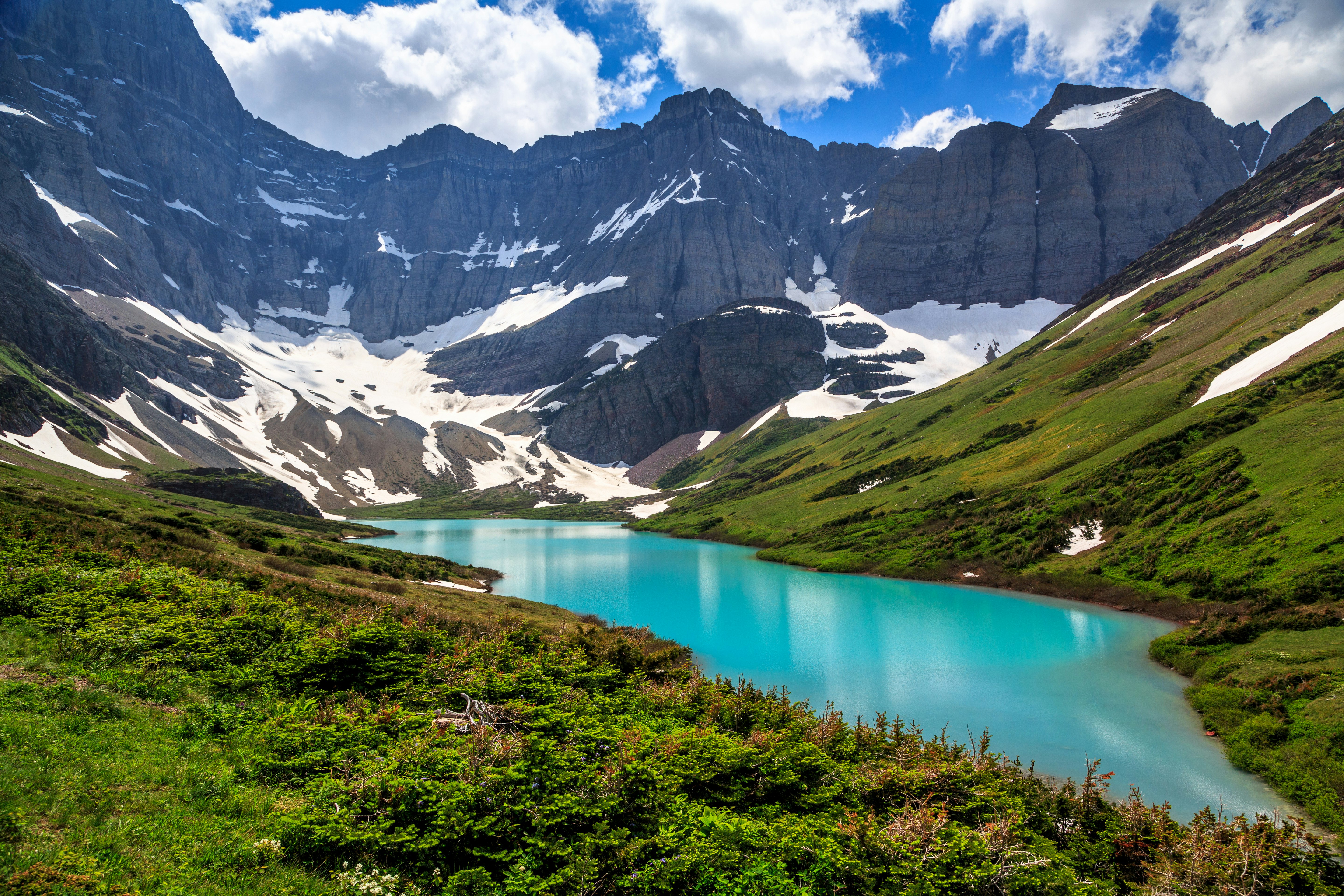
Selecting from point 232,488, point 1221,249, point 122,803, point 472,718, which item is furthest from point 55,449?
point 1221,249

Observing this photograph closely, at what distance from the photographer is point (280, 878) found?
27.0 feet

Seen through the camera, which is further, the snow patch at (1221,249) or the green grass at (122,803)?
the snow patch at (1221,249)

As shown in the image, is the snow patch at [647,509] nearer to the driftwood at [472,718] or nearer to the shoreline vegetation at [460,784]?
the shoreline vegetation at [460,784]

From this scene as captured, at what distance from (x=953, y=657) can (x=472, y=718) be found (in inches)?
1281

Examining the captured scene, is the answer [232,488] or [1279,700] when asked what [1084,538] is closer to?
[1279,700]

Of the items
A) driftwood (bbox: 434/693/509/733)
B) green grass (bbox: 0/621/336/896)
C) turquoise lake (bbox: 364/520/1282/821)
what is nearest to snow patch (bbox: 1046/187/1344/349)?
turquoise lake (bbox: 364/520/1282/821)

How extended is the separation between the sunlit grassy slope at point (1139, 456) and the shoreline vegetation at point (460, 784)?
32.8m

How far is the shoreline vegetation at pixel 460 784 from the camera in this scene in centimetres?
891

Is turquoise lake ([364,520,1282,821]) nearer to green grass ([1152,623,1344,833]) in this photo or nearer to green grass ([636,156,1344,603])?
green grass ([1152,623,1344,833])

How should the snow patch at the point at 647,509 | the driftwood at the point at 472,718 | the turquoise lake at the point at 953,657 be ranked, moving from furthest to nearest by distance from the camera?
the snow patch at the point at 647,509 → the turquoise lake at the point at 953,657 → the driftwood at the point at 472,718

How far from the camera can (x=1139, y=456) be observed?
208 feet

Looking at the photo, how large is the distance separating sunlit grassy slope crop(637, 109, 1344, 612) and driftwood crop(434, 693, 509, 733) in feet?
136

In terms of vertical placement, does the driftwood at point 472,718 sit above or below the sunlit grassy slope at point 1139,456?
below

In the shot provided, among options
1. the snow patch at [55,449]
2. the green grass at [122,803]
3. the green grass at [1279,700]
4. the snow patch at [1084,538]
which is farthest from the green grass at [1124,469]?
the snow patch at [55,449]
